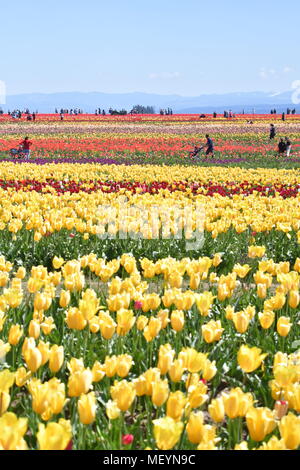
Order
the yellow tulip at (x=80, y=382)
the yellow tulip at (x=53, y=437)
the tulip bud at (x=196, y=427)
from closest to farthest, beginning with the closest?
the yellow tulip at (x=53, y=437) < the tulip bud at (x=196, y=427) < the yellow tulip at (x=80, y=382)

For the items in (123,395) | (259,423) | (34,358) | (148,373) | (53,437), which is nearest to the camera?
(53,437)

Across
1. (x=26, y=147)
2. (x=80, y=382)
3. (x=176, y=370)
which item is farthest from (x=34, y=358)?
(x=26, y=147)

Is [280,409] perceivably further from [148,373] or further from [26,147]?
[26,147]

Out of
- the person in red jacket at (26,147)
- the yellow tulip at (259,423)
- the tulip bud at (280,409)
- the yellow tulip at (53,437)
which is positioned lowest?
the tulip bud at (280,409)

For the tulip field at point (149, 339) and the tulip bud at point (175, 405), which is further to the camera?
the tulip field at point (149, 339)

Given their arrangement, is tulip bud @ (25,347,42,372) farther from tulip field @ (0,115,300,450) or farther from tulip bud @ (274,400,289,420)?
tulip bud @ (274,400,289,420)

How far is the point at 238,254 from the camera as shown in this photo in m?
8.02

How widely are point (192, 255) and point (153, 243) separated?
0.58 metres

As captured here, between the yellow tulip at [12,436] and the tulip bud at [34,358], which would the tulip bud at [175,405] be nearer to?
the yellow tulip at [12,436]

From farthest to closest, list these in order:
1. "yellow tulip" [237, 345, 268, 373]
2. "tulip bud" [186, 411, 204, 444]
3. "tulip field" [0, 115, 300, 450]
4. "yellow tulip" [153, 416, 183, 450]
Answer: "yellow tulip" [237, 345, 268, 373], "tulip field" [0, 115, 300, 450], "tulip bud" [186, 411, 204, 444], "yellow tulip" [153, 416, 183, 450]

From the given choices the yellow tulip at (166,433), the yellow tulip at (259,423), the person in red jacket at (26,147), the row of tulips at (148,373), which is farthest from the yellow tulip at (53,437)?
the person in red jacket at (26,147)

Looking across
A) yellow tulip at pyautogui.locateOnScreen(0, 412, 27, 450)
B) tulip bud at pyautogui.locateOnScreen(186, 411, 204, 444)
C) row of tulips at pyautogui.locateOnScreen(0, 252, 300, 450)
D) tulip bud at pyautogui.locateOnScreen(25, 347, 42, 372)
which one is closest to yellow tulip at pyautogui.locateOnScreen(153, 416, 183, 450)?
row of tulips at pyautogui.locateOnScreen(0, 252, 300, 450)
